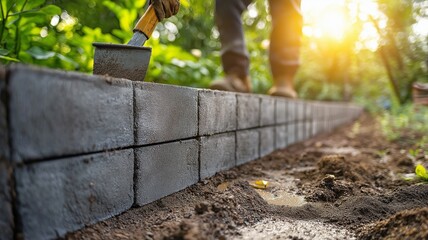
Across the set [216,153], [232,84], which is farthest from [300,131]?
[216,153]

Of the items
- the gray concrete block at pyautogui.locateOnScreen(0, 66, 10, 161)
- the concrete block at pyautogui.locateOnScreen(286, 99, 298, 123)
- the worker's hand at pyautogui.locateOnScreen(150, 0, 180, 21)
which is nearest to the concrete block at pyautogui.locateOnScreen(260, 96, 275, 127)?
the concrete block at pyautogui.locateOnScreen(286, 99, 298, 123)

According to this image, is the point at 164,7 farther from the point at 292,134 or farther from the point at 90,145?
the point at 292,134

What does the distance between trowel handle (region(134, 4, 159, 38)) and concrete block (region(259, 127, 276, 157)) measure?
152 cm

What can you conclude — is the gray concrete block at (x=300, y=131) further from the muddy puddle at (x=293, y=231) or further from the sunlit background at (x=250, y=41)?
the muddy puddle at (x=293, y=231)

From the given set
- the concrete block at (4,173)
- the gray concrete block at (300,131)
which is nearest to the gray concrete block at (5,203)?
the concrete block at (4,173)

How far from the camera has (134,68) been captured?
57.2 inches

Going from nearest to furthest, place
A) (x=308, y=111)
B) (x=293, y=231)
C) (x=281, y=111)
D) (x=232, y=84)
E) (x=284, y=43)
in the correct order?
(x=293, y=231) < (x=232, y=84) < (x=281, y=111) < (x=284, y=43) < (x=308, y=111)

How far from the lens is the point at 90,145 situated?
1.15m

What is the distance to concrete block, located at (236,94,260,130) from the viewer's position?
2.40 m

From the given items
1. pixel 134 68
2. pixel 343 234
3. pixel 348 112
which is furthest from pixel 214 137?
pixel 348 112

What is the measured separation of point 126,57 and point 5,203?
0.73m

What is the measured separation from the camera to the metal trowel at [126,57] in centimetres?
138

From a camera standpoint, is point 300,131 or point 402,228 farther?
point 300,131

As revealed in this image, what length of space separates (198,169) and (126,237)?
2.42 feet
